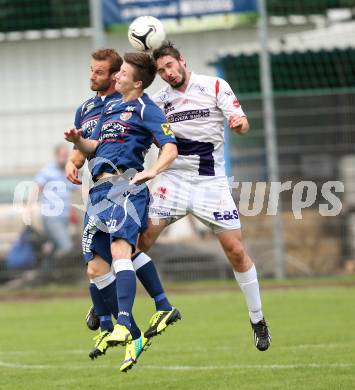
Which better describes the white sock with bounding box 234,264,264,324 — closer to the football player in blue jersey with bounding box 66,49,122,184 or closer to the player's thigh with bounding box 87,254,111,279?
Result: the player's thigh with bounding box 87,254,111,279

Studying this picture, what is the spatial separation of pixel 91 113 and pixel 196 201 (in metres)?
1.21

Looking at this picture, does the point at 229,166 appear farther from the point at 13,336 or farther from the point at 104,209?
the point at 104,209

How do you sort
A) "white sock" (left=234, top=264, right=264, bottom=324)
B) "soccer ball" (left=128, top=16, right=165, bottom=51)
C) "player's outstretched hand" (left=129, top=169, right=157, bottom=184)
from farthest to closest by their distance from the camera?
"white sock" (left=234, top=264, right=264, bottom=324), "soccer ball" (left=128, top=16, right=165, bottom=51), "player's outstretched hand" (left=129, top=169, right=157, bottom=184)

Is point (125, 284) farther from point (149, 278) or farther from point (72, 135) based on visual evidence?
point (72, 135)

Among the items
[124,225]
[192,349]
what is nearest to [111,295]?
[124,225]

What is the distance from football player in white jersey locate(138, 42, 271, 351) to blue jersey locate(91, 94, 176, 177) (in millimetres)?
724

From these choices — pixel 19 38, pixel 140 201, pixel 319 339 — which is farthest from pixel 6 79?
pixel 140 201

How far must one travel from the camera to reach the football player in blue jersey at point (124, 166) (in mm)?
9023

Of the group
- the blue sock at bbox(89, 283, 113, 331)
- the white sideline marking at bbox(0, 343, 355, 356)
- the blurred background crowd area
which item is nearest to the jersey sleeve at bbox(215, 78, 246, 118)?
the blue sock at bbox(89, 283, 113, 331)

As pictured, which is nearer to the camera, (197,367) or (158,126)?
(158,126)

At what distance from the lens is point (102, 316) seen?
31.6ft

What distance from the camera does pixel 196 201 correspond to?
9.95 meters

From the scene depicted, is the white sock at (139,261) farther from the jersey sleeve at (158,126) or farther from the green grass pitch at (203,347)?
the jersey sleeve at (158,126)

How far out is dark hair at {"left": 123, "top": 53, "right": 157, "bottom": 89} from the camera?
9.20 metres
